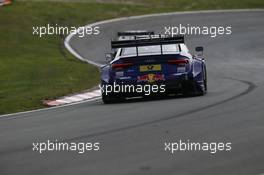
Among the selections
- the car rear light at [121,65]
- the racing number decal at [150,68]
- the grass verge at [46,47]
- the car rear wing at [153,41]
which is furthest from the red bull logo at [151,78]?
the grass verge at [46,47]

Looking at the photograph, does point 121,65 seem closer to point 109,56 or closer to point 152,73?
point 152,73

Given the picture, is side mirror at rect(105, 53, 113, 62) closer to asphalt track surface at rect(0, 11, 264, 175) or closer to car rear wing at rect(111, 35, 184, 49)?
car rear wing at rect(111, 35, 184, 49)

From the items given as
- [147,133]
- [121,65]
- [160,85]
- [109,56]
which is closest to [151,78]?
[160,85]

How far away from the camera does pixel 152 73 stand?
13656 millimetres

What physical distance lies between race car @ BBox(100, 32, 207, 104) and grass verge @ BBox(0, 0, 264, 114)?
2.21 meters

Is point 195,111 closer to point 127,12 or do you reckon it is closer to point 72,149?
point 72,149

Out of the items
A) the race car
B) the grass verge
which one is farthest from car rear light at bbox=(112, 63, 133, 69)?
the grass verge

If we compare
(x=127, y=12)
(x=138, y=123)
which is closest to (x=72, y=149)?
(x=138, y=123)

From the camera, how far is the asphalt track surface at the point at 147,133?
24.1 ft

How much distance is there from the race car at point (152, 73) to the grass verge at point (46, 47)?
221 cm

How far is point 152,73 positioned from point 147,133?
4358mm

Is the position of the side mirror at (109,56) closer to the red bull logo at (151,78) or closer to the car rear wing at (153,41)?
the car rear wing at (153,41)

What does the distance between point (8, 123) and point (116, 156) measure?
444cm

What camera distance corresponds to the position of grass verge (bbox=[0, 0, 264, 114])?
18.2 m
